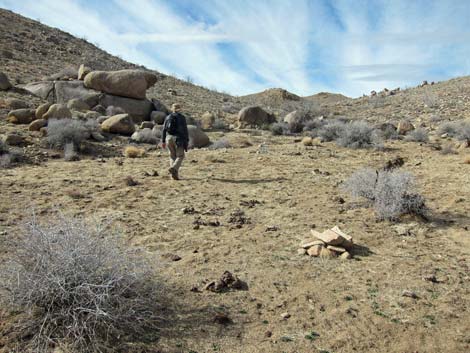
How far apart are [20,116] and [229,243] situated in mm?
10119

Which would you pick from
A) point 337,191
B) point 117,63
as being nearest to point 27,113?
point 337,191

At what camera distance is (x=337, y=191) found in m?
7.50

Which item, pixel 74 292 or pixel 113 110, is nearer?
pixel 74 292

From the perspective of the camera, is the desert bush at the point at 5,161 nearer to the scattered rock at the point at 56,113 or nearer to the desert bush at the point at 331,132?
the scattered rock at the point at 56,113

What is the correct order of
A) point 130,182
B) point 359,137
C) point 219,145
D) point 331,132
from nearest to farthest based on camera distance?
1. point 130,182
2. point 219,145
3. point 359,137
4. point 331,132

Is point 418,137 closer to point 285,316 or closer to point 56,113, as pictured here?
point 285,316

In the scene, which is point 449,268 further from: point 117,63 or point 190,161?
point 117,63

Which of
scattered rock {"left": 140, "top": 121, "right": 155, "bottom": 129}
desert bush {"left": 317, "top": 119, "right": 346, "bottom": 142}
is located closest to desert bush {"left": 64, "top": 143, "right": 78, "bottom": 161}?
scattered rock {"left": 140, "top": 121, "right": 155, "bottom": 129}

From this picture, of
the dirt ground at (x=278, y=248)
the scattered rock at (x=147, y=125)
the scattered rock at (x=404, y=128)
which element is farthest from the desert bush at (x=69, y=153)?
the scattered rock at (x=404, y=128)

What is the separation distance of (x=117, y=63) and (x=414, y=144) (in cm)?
2397

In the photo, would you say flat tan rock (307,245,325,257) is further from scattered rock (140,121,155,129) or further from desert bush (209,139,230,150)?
scattered rock (140,121,155,129)

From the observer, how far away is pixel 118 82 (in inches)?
652

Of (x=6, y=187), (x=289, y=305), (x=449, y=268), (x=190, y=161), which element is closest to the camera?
(x=289, y=305)

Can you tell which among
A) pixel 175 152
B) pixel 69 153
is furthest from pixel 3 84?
pixel 175 152
